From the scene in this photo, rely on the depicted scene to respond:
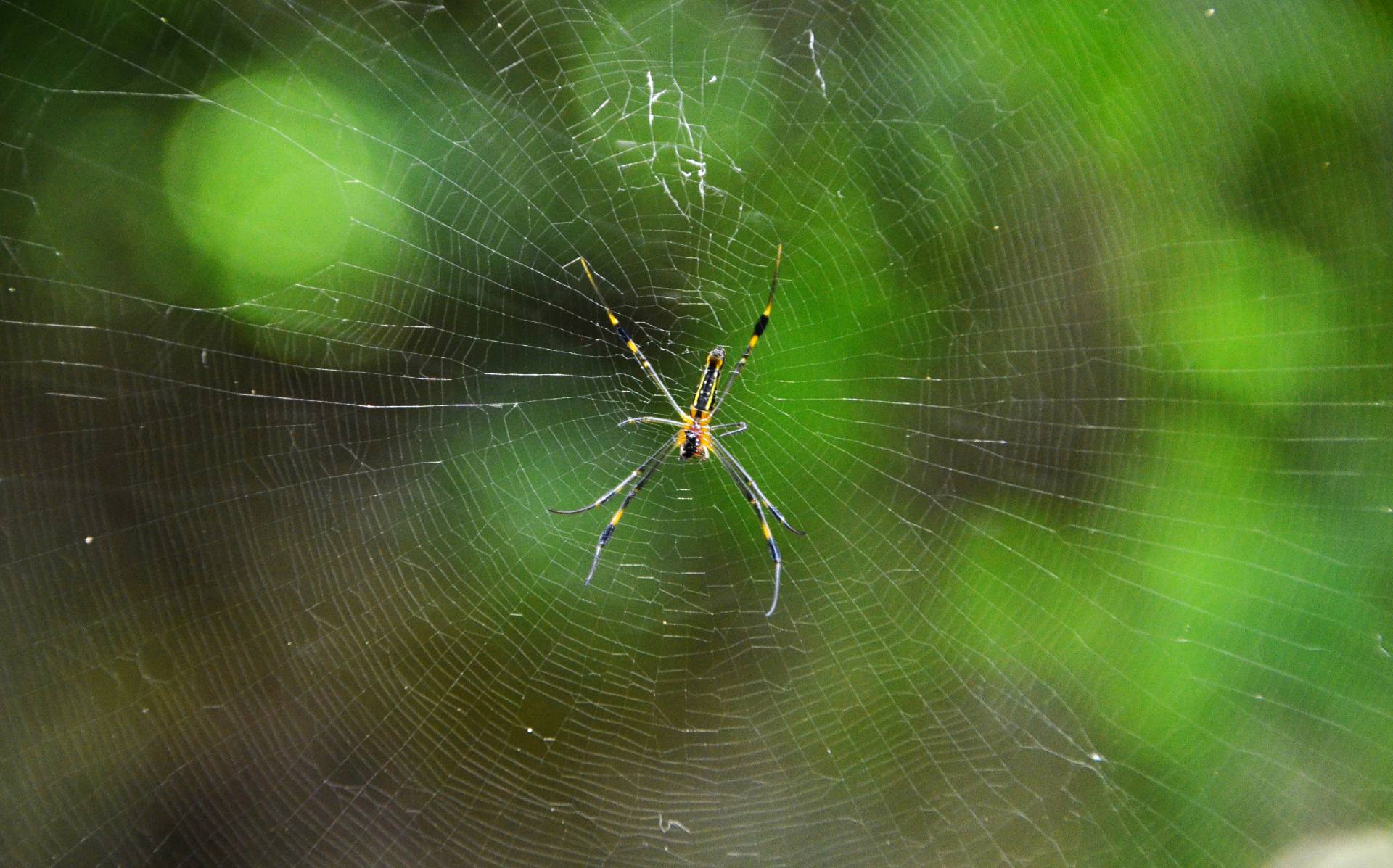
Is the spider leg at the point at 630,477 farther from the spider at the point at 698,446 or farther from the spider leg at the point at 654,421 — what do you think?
the spider leg at the point at 654,421

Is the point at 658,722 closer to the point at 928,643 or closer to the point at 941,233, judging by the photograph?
the point at 928,643

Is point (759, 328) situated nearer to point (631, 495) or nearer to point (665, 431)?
point (665, 431)

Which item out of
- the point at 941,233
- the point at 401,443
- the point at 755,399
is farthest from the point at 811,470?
the point at 401,443

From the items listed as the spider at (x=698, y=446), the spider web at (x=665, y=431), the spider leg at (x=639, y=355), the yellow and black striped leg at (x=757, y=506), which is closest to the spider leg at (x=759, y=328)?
the spider at (x=698, y=446)

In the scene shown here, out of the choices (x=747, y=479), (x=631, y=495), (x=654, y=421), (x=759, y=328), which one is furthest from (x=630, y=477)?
(x=759, y=328)

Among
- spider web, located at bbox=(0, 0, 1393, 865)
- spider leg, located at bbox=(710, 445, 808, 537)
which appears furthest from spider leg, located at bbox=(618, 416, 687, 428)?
spider leg, located at bbox=(710, 445, 808, 537)

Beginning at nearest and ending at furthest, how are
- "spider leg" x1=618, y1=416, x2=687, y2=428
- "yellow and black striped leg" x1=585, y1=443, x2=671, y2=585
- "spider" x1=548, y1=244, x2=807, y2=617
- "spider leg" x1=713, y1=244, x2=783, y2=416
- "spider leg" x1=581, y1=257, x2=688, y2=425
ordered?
"spider leg" x1=713, y1=244, x2=783, y2=416, "spider leg" x1=581, y1=257, x2=688, y2=425, "spider" x1=548, y1=244, x2=807, y2=617, "yellow and black striped leg" x1=585, y1=443, x2=671, y2=585, "spider leg" x1=618, y1=416, x2=687, y2=428

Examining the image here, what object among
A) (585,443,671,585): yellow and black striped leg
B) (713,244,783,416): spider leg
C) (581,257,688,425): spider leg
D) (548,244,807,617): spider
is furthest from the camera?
(585,443,671,585): yellow and black striped leg

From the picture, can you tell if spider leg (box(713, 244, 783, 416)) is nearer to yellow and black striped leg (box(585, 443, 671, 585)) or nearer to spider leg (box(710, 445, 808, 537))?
spider leg (box(710, 445, 808, 537))
